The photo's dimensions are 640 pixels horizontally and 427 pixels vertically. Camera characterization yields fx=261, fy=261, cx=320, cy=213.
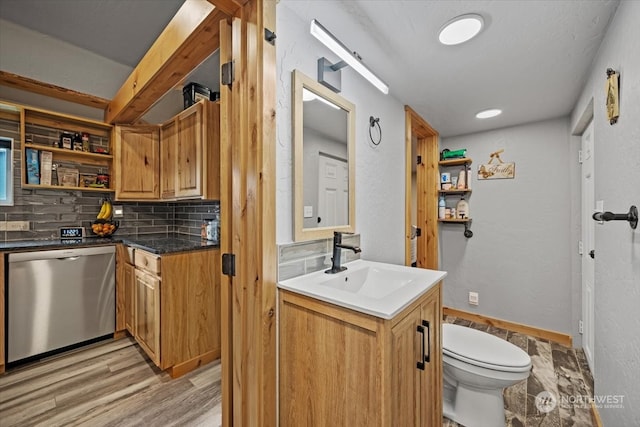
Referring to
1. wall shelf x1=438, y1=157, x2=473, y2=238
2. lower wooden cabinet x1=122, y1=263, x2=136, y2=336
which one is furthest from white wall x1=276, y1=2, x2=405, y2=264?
lower wooden cabinet x1=122, y1=263, x2=136, y2=336

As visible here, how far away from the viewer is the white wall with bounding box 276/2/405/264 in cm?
123

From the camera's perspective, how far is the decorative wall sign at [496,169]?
2.82 m

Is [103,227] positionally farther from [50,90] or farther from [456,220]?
[456,220]

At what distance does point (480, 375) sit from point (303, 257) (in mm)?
1165

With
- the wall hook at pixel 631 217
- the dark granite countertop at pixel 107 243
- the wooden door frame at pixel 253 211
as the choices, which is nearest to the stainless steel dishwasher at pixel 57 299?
the dark granite countertop at pixel 107 243

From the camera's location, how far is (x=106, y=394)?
1727 millimetres

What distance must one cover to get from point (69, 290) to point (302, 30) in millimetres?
2740

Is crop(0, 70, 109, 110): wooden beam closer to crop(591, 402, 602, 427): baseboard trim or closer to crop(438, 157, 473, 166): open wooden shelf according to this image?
crop(438, 157, 473, 166): open wooden shelf

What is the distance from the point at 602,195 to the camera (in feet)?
4.86

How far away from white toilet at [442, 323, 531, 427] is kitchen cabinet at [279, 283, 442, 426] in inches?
13.2

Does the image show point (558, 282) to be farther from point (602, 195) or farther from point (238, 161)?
point (238, 161)

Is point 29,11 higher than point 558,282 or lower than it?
higher

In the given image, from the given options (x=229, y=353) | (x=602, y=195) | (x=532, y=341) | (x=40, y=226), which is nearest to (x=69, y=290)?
(x=40, y=226)

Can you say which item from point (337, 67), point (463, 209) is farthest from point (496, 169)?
point (337, 67)
